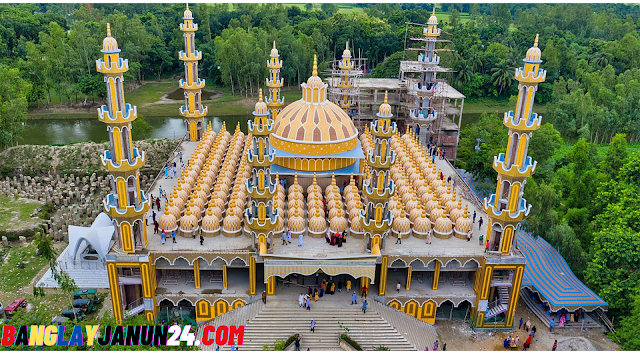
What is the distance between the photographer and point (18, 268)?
30109 mm

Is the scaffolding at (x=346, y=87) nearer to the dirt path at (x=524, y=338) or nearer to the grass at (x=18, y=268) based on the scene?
the dirt path at (x=524, y=338)

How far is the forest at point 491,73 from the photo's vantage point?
28.9 metres

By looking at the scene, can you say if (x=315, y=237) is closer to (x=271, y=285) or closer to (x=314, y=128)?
(x=271, y=285)

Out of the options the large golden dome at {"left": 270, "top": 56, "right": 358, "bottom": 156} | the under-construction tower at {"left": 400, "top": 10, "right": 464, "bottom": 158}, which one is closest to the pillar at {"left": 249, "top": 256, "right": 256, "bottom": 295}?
the large golden dome at {"left": 270, "top": 56, "right": 358, "bottom": 156}

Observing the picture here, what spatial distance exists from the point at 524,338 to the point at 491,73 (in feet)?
178

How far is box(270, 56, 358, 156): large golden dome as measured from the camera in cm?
3144

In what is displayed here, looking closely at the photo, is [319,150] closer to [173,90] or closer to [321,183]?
[321,183]

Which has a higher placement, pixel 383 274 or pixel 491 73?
pixel 491 73

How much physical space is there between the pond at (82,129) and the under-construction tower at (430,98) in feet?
43.0

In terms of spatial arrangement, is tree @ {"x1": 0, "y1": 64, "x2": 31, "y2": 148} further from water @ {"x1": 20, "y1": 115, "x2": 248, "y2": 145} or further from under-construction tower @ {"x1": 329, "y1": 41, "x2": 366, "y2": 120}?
under-construction tower @ {"x1": 329, "y1": 41, "x2": 366, "y2": 120}

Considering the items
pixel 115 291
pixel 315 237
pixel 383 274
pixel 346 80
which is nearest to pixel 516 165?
pixel 383 274

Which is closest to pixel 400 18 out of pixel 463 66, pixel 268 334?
pixel 463 66

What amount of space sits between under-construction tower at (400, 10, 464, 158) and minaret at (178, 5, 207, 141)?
633 inches

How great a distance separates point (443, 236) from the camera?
86.6 ft
